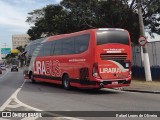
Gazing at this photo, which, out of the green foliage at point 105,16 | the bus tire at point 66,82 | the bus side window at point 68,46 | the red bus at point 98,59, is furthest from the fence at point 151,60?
the red bus at point 98,59

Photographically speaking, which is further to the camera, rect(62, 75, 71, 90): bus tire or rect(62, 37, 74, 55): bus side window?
rect(62, 75, 71, 90): bus tire

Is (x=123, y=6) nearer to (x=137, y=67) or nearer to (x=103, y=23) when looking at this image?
(x=103, y=23)

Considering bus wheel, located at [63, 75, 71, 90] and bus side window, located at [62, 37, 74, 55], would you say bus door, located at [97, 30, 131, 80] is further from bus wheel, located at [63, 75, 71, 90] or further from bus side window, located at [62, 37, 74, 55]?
bus wheel, located at [63, 75, 71, 90]

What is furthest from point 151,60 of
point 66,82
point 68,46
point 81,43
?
point 81,43

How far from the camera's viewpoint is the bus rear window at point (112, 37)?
62.7 ft

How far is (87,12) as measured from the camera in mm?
33344

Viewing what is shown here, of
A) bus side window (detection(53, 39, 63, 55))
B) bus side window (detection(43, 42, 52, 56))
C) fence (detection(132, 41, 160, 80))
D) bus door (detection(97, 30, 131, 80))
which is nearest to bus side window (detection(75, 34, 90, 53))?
bus door (detection(97, 30, 131, 80))

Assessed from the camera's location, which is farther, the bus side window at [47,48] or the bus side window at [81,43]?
the bus side window at [47,48]

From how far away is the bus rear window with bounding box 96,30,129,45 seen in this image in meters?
19.1

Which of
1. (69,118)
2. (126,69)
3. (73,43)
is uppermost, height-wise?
(73,43)

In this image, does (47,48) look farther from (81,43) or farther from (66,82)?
(81,43)

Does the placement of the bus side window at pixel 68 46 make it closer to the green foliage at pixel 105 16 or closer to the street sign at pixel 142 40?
the street sign at pixel 142 40

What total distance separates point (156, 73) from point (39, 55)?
877cm

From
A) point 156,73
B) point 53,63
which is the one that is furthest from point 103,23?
point 53,63
